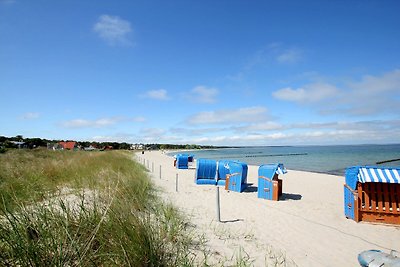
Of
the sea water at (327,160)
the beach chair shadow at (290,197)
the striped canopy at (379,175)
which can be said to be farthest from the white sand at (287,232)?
the sea water at (327,160)

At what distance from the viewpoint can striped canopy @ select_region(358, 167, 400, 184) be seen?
7.19 m

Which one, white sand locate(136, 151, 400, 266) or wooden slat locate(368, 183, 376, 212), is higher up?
wooden slat locate(368, 183, 376, 212)

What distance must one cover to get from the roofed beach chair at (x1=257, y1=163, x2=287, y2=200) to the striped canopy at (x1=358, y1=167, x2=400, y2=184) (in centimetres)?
360

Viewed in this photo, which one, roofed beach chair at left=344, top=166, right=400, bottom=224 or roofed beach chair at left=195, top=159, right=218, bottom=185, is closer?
roofed beach chair at left=344, top=166, right=400, bottom=224

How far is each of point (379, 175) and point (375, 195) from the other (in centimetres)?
73

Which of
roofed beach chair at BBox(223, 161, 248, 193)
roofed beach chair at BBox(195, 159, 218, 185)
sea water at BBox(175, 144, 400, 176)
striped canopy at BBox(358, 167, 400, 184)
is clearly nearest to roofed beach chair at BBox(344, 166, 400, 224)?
striped canopy at BBox(358, 167, 400, 184)

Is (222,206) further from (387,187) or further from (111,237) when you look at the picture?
(111,237)

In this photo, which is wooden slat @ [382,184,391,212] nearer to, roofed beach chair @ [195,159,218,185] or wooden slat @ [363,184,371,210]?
wooden slat @ [363,184,371,210]

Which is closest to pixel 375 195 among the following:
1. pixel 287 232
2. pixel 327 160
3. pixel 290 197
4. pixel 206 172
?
pixel 287 232

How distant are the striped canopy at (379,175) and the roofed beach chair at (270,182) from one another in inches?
142

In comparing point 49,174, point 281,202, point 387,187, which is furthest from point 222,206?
point 49,174

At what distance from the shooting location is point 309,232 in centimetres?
655

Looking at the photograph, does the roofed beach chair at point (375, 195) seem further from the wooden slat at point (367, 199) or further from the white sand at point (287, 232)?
the white sand at point (287, 232)

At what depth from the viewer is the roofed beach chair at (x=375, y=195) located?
732 cm
